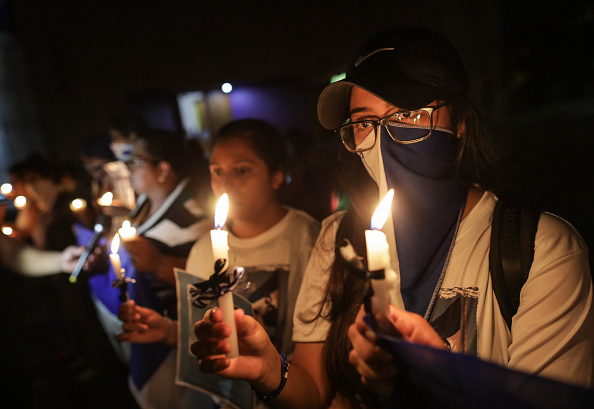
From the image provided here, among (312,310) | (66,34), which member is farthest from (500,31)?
(66,34)

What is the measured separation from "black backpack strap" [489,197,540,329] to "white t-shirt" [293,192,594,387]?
0.08ft

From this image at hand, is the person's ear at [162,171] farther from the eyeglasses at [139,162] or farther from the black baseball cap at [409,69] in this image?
the black baseball cap at [409,69]

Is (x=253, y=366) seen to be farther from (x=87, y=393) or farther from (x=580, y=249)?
(x=87, y=393)

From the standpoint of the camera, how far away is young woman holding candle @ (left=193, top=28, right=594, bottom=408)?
50.3 inches

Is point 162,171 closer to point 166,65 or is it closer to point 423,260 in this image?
point 423,260

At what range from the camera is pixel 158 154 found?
371 cm

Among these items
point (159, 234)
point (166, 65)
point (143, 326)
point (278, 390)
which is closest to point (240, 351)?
point (278, 390)

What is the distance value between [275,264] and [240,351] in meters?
0.88

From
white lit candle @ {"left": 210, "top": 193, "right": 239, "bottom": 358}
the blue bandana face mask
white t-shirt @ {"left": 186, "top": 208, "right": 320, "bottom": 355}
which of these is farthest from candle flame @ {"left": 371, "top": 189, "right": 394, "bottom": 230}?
white t-shirt @ {"left": 186, "top": 208, "right": 320, "bottom": 355}

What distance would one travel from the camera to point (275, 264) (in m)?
2.33

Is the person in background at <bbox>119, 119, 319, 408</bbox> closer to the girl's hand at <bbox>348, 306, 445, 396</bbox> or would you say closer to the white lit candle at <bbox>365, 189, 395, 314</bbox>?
the girl's hand at <bbox>348, 306, 445, 396</bbox>

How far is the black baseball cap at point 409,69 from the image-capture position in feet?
5.06

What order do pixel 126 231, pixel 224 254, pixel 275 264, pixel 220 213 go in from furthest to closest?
pixel 126 231, pixel 275 264, pixel 220 213, pixel 224 254

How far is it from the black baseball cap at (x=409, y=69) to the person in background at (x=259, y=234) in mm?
1002
